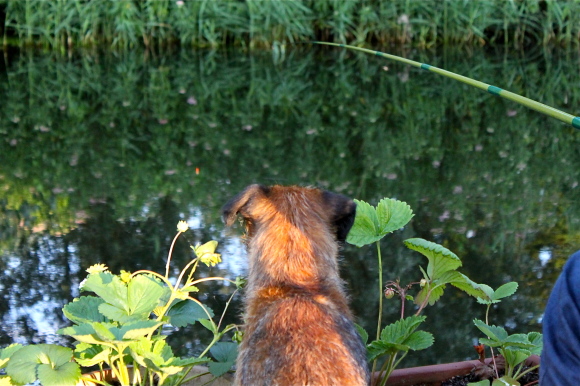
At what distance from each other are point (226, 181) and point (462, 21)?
850cm

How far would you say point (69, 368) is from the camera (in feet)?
7.38

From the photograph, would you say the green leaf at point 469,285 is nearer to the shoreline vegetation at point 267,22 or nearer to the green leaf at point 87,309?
the green leaf at point 87,309

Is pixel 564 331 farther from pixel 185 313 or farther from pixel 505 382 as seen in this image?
pixel 185 313

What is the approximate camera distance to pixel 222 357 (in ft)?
8.36

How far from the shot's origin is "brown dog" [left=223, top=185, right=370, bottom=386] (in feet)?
6.62

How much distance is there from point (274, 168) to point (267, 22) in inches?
268

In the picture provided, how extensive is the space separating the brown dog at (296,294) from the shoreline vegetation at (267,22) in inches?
391

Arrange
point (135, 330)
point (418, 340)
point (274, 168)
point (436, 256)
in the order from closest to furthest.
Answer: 1. point (135, 330)
2. point (418, 340)
3. point (436, 256)
4. point (274, 168)

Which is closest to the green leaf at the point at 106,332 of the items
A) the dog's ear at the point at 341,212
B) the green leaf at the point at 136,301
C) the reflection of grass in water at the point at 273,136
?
the green leaf at the point at 136,301

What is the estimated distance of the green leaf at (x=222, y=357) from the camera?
97.5 inches

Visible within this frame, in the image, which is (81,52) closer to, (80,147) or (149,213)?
(80,147)

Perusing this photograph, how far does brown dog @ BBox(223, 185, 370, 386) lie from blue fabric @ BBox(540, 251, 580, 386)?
692 mm

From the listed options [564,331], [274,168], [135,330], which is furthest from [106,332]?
[274,168]

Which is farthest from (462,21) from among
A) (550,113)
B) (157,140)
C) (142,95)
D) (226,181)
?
(550,113)
